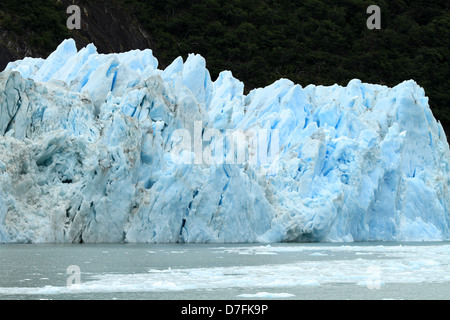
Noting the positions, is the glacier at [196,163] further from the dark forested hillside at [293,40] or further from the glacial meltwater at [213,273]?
the dark forested hillside at [293,40]

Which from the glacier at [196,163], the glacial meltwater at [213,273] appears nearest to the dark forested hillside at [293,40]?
the glacier at [196,163]

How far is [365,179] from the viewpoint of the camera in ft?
70.0

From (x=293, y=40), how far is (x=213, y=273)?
3326 centimetres

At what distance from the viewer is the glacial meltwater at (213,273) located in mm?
9227

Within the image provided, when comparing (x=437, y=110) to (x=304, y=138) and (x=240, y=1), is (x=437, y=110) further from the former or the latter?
(x=304, y=138)

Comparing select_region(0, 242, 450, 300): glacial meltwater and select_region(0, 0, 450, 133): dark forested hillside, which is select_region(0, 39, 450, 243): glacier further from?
select_region(0, 0, 450, 133): dark forested hillside

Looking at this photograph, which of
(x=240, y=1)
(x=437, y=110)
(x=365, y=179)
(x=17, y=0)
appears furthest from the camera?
(x=240, y=1)

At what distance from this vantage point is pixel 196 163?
1853 centimetres

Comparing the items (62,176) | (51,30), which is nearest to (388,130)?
(62,176)

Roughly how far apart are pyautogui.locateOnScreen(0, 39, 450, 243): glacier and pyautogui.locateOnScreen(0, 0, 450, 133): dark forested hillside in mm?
15388

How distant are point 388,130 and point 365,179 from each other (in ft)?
8.78

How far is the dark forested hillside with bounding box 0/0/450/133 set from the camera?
→ 4059cm

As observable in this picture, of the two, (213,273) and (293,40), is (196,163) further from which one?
(293,40)

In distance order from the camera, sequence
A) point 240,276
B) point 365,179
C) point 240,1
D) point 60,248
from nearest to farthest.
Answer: point 240,276 < point 60,248 < point 365,179 < point 240,1
